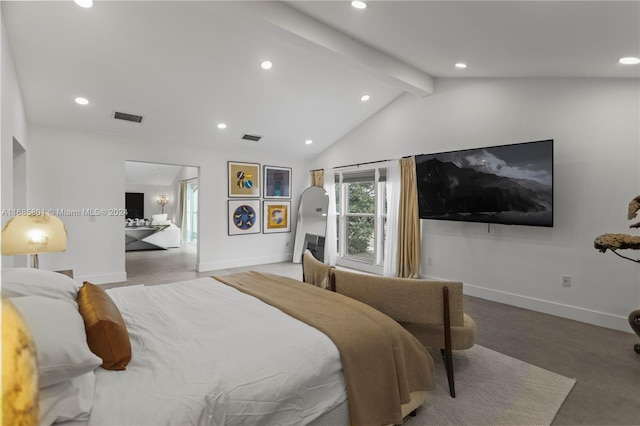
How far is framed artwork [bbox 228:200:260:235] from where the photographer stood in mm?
6281

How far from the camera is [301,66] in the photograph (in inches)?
161

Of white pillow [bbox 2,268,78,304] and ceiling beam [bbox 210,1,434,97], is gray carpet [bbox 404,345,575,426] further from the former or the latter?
ceiling beam [bbox 210,1,434,97]

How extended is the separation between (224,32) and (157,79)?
3.79 ft

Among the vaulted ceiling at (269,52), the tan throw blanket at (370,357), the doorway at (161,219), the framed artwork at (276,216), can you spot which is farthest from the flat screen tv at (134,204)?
the tan throw blanket at (370,357)

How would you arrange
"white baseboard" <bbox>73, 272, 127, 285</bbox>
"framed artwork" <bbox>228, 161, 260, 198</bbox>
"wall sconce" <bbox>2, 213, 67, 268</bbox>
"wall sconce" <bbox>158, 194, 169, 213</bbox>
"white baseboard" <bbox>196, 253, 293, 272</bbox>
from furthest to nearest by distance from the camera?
"wall sconce" <bbox>158, 194, 169, 213</bbox>
"framed artwork" <bbox>228, 161, 260, 198</bbox>
"white baseboard" <bbox>196, 253, 293, 272</bbox>
"white baseboard" <bbox>73, 272, 127, 285</bbox>
"wall sconce" <bbox>2, 213, 67, 268</bbox>

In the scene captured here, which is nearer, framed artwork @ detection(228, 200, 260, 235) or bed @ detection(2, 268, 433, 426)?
bed @ detection(2, 268, 433, 426)

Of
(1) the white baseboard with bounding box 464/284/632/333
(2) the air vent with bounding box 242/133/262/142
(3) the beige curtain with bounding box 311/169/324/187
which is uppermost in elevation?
(2) the air vent with bounding box 242/133/262/142

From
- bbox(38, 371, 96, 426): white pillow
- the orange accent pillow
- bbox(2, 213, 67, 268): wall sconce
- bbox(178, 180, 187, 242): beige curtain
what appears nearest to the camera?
bbox(38, 371, 96, 426): white pillow

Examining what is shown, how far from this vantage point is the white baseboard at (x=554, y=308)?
11.0 feet

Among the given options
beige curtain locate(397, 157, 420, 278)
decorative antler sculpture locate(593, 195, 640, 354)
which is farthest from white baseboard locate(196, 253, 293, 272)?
decorative antler sculpture locate(593, 195, 640, 354)

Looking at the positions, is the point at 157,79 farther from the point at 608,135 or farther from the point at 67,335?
the point at 608,135

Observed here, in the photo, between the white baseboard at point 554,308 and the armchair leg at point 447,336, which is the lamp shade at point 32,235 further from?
the white baseboard at point 554,308

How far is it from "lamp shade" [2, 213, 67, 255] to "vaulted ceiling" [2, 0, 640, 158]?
179 cm

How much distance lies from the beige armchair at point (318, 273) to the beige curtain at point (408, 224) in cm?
250
